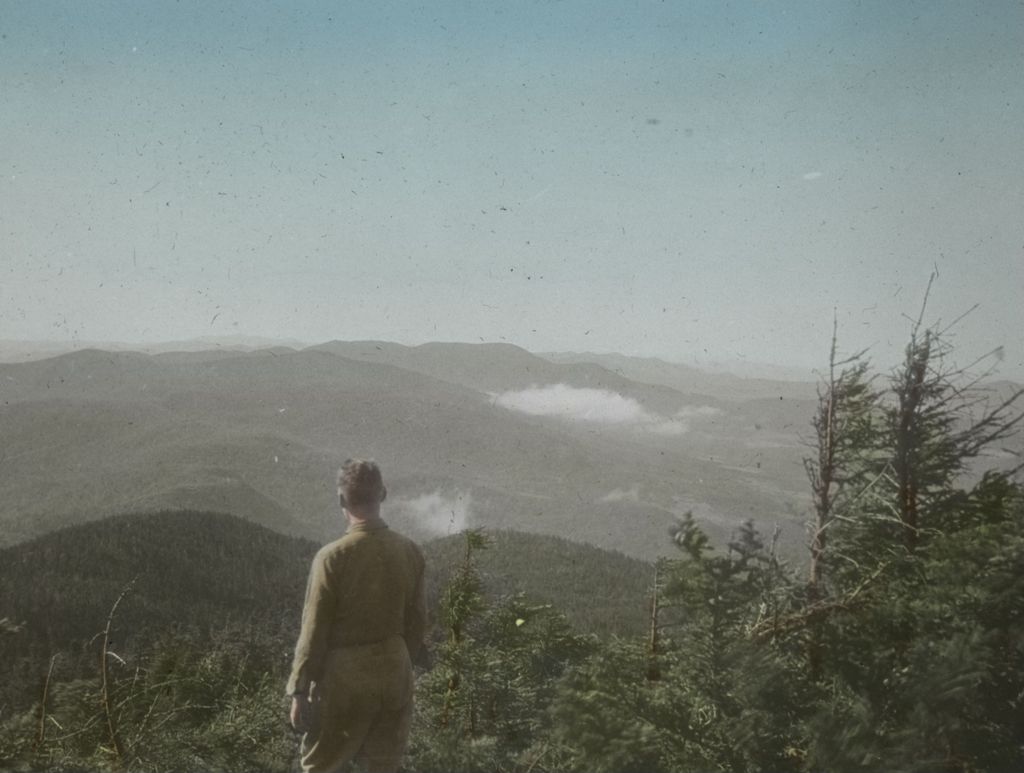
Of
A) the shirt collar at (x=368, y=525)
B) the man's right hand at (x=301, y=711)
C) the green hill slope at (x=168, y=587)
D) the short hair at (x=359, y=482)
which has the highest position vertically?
the short hair at (x=359, y=482)

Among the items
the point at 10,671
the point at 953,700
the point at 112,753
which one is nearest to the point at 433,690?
the point at 112,753

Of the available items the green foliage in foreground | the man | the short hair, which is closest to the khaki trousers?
the man

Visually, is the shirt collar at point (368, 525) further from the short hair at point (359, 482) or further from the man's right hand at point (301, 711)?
the man's right hand at point (301, 711)

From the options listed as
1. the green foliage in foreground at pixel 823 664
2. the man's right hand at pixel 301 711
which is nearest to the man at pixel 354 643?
the man's right hand at pixel 301 711

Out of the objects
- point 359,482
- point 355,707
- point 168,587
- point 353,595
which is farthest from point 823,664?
point 168,587

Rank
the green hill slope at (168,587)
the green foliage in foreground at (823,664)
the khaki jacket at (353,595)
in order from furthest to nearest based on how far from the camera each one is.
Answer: the green hill slope at (168,587), the green foliage in foreground at (823,664), the khaki jacket at (353,595)

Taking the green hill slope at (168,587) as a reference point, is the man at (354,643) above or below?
above

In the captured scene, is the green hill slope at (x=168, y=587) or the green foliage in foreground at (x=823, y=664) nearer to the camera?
the green foliage in foreground at (x=823, y=664)

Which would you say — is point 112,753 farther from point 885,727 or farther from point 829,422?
point 829,422

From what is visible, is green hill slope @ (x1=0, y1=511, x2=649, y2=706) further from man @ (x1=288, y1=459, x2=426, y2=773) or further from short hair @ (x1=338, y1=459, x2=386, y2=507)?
short hair @ (x1=338, y1=459, x2=386, y2=507)
